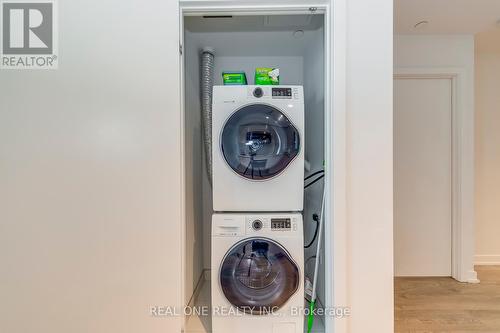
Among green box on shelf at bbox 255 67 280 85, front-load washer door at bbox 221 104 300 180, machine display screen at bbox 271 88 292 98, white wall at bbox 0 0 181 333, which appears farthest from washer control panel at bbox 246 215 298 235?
green box on shelf at bbox 255 67 280 85

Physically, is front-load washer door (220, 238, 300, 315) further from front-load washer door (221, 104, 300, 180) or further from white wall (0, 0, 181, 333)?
front-load washer door (221, 104, 300, 180)

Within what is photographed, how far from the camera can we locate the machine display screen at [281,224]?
4.96 feet

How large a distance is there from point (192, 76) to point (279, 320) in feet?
6.10

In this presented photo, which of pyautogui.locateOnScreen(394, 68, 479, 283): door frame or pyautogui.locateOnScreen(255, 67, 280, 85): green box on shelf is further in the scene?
pyautogui.locateOnScreen(394, 68, 479, 283): door frame

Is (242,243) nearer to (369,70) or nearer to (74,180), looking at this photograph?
(74,180)

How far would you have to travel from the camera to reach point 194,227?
6.79 feet

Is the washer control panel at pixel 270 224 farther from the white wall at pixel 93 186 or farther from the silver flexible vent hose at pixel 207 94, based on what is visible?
the silver flexible vent hose at pixel 207 94

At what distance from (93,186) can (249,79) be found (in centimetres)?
166

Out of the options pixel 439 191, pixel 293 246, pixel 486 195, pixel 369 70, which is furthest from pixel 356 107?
pixel 486 195

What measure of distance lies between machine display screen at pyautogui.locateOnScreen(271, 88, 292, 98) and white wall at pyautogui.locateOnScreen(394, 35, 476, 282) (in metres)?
1.64

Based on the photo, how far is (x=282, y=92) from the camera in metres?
1.56

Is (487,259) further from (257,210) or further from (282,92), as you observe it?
(282,92)

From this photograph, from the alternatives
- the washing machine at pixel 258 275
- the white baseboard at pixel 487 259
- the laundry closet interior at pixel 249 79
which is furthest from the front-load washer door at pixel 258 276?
the white baseboard at pixel 487 259

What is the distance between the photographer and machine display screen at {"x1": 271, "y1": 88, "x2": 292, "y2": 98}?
155cm
